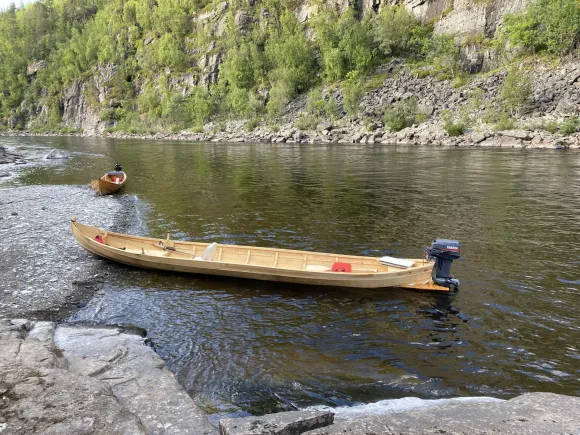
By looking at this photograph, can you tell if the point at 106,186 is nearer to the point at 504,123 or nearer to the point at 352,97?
the point at 504,123

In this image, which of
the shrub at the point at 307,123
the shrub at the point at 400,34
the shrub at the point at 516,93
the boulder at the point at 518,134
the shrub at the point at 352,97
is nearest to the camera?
the boulder at the point at 518,134

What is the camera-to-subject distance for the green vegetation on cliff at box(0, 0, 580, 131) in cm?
8906

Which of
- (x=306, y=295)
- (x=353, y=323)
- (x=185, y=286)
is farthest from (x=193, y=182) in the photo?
(x=353, y=323)

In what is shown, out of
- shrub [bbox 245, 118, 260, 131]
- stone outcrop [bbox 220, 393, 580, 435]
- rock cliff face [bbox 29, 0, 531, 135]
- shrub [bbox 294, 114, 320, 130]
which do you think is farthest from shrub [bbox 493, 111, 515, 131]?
stone outcrop [bbox 220, 393, 580, 435]

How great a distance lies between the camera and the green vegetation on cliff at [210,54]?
8906 cm

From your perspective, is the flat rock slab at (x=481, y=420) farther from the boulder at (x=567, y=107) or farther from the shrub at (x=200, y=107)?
the shrub at (x=200, y=107)

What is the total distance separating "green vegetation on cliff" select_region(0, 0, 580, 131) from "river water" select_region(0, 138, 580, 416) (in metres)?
57.2

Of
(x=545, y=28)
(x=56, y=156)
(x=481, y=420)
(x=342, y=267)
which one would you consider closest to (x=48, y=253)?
(x=342, y=267)

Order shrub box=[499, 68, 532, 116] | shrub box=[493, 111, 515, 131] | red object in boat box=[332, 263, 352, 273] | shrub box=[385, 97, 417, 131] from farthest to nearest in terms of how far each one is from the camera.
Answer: shrub box=[385, 97, 417, 131]
shrub box=[499, 68, 532, 116]
shrub box=[493, 111, 515, 131]
red object in boat box=[332, 263, 352, 273]

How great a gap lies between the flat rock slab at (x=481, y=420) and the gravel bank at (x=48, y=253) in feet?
30.1

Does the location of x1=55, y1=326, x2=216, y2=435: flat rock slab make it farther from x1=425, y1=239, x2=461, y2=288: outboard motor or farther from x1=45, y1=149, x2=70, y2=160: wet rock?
x1=45, y1=149, x2=70, y2=160: wet rock

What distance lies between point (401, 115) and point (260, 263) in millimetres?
68076

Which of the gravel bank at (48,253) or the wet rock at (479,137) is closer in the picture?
the gravel bank at (48,253)

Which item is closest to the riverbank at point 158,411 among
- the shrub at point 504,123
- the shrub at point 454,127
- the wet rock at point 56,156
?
the wet rock at point 56,156
